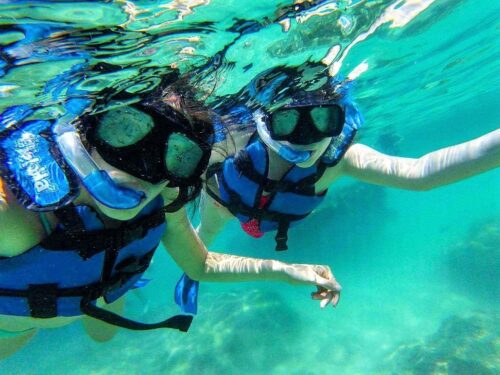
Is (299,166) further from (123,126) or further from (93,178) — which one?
(93,178)

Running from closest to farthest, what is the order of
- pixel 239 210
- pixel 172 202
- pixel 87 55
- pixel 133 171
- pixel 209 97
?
pixel 133 171 → pixel 172 202 → pixel 87 55 → pixel 239 210 → pixel 209 97

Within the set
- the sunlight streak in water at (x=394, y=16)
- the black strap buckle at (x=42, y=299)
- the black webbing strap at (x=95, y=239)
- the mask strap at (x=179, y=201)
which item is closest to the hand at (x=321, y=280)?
the mask strap at (x=179, y=201)

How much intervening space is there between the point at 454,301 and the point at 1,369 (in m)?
24.5

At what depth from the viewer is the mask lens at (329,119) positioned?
4969 mm

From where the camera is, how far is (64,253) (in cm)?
314

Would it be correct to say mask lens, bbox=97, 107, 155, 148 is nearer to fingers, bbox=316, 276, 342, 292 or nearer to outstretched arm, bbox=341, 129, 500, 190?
fingers, bbox=316, 276, 342, 292

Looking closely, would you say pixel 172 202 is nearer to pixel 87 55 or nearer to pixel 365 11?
pixel 87 55

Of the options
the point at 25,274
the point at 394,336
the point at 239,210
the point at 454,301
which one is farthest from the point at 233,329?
the point at 25,274

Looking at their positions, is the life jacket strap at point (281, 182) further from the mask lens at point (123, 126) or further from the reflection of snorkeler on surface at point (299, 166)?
the mask lens at point (123, 126)

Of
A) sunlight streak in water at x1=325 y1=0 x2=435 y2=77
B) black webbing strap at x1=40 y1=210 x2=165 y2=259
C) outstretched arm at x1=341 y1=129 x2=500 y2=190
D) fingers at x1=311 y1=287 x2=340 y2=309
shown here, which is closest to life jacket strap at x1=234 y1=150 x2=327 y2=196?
outstretched arm at x1=341 y1=129 x2=500 y2=190

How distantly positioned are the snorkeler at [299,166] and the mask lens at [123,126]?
7.73 ft

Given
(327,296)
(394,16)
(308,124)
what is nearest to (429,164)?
(308,124)

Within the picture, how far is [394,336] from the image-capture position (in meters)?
16.1

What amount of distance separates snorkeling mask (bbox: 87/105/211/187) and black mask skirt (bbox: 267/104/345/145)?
6.25ft
